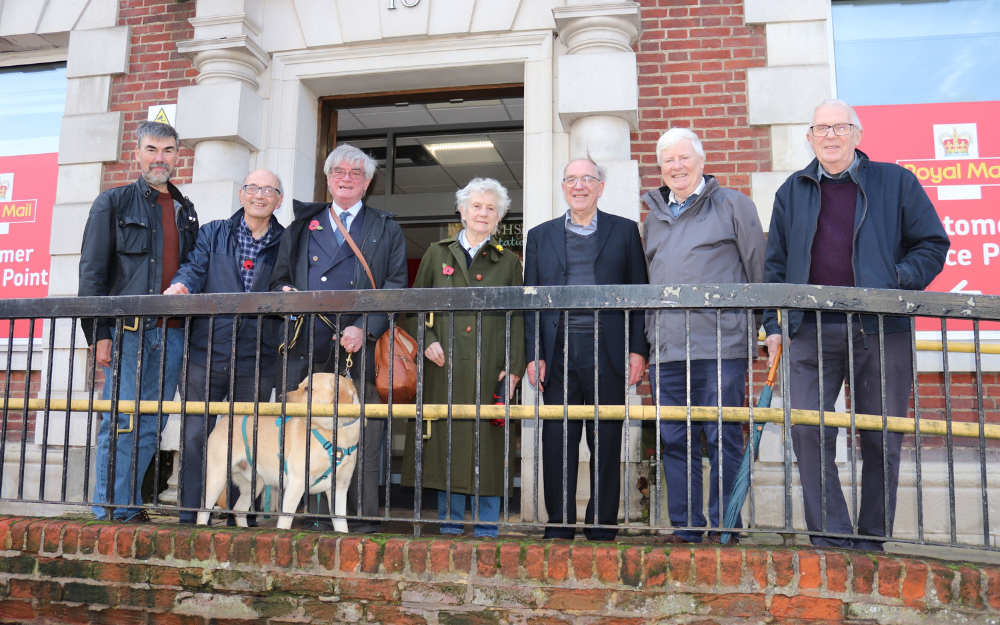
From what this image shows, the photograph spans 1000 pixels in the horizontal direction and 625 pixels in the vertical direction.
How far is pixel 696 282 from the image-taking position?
3.47m

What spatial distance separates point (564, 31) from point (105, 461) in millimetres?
4218

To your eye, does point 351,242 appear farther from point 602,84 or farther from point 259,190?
point 602,84

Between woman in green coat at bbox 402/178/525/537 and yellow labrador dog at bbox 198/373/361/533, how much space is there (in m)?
0.45

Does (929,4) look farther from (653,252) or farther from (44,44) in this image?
(44,44)

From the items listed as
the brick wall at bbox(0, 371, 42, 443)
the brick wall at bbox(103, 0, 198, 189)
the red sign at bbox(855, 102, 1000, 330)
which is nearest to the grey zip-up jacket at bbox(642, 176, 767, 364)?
the red sign at bbox(855, 102, 1000, 330)

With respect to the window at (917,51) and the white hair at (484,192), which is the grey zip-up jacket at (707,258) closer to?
the white hair at (484,192)

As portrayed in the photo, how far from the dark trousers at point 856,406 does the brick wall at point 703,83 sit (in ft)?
8.18

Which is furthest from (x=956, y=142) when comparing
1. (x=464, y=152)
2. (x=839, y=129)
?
(x=464, y=152)

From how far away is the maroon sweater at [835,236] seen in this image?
3.17m

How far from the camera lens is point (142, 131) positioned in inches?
163

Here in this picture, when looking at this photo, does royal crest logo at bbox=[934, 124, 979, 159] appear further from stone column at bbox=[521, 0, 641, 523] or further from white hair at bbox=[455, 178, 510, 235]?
white hair at bbox=[455, 178, 510, 235]

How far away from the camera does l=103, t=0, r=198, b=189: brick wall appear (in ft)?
20.8

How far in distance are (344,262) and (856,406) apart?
261 cm

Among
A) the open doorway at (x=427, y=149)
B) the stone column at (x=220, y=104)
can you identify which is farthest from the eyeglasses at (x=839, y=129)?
the stone column at (x=220, y=104)
